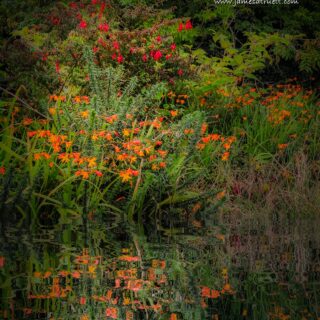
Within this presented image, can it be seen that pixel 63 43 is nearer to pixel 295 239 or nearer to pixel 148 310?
pixel 295 239

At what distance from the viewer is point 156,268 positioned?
5.05 m

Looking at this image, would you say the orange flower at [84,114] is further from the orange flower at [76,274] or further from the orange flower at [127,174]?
the orange flower at [76,274]

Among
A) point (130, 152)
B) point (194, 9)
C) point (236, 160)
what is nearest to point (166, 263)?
point (130, 152)

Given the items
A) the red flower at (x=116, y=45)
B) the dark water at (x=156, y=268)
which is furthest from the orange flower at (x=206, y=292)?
the red flower at (x=116, y=45)

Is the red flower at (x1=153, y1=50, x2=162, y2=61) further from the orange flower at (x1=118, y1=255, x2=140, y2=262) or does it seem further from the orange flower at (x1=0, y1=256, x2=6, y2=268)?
the orange flower at (x1=0, y1=256, x2=6, y2=268)

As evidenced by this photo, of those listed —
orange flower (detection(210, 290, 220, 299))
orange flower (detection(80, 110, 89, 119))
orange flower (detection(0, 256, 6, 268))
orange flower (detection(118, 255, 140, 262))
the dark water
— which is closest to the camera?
the dark water

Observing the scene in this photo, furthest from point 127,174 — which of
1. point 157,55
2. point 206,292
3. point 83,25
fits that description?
point 83,25

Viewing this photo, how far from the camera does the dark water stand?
381 centimetres

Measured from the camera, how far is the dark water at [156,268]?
12.5 ft

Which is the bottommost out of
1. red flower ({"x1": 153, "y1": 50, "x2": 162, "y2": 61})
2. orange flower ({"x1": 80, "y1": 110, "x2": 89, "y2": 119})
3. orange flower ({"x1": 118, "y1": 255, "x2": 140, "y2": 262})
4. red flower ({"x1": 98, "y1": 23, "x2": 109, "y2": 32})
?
orange flower ({"x1": 118, "y1": 255, "x2": 140, "y2": 262})

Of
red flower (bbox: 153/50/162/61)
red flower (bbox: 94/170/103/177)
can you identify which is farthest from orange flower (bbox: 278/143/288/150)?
red flower (bbox: 94/170/103/177)

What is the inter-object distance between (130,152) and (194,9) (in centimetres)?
873

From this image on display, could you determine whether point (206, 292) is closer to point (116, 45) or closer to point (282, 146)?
point (282, 146)

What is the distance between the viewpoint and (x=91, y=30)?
11.2m
